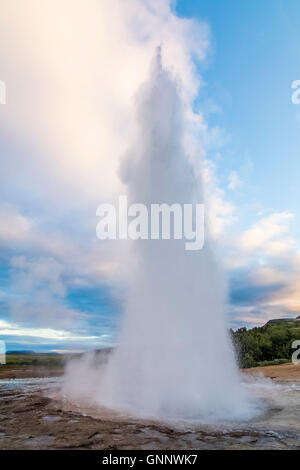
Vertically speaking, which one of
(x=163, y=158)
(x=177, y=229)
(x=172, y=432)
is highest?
(x=163, y=158)

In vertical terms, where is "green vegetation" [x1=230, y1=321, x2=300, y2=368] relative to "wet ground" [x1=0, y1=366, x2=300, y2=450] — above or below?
below

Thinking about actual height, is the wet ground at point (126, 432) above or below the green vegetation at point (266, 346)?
above

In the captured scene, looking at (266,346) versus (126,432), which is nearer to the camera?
(126,432)

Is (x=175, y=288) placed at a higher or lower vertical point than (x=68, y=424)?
higher

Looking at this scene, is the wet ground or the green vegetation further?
the green vegetation

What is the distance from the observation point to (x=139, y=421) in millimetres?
8641

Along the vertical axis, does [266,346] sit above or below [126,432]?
below

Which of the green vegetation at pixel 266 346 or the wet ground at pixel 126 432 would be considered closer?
the wet ground at pixel 126 432
